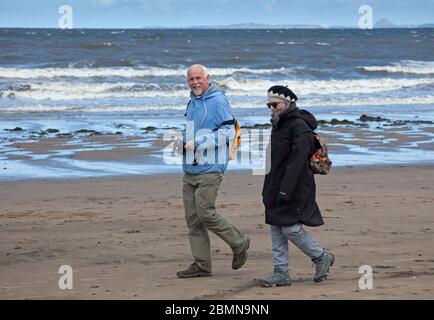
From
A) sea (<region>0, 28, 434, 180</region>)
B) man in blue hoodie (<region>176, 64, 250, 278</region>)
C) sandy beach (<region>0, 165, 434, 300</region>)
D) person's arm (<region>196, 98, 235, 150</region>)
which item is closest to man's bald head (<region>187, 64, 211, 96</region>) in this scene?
man in blue hoodie (<region>176, 64, 250, 278</region>)

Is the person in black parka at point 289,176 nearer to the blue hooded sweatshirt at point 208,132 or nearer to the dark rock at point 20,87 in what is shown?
the blue hooded sweatshirt at point 208,132

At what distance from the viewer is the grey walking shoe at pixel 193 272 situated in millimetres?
7043

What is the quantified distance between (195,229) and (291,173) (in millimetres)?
1176

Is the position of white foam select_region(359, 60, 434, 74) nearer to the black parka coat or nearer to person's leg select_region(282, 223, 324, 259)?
person's leg select_region(282, 223, 324, 259)

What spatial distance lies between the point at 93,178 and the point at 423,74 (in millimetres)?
32948

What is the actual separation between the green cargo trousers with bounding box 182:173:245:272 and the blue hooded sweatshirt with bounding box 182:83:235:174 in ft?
0.29

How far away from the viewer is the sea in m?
23.2

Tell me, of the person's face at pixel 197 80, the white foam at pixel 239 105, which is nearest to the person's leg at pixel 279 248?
the person's face at pixel 197 80

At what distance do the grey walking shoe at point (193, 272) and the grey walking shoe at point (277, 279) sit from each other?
0.66 metres

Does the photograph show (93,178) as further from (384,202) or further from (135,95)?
(135,95)

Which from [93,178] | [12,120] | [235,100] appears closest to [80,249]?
[93,178]

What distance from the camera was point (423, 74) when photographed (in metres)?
43.4

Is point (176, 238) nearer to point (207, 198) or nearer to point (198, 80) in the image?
point (207, 198)

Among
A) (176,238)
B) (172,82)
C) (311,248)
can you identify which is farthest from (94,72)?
(311,248)
